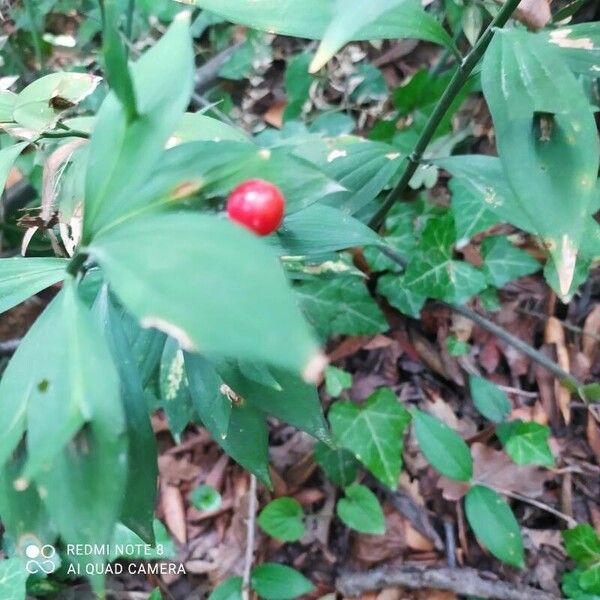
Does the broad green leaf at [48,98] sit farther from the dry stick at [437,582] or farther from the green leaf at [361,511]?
the dry stick at [437,582]

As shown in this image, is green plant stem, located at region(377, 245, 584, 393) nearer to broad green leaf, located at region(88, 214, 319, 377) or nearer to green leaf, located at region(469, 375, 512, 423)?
green leaf, located at region(469, 375, 512, 423)

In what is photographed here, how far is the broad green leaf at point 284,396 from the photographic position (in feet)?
2.35

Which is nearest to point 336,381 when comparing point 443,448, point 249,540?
point 443,448

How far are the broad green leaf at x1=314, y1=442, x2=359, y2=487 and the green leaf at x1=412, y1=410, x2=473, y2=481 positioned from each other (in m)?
0.16

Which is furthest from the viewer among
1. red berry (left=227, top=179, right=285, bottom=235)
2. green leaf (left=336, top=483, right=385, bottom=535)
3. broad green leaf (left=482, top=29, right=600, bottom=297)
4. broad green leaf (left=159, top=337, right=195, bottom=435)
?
green leaf (left=336, top=483, right=385, bottom=535)

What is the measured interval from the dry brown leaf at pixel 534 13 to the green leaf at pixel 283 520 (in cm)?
95

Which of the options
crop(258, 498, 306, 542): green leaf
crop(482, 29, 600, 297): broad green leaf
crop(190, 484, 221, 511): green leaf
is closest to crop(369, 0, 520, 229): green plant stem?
crop(482, 29, 600, 297): broad green leaf

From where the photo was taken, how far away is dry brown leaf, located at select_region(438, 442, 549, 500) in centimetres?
123

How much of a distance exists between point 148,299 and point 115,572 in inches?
42.1

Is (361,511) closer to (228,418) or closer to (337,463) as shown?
(337,463)

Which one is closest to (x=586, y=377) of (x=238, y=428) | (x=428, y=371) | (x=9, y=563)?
(x=428, y=371)

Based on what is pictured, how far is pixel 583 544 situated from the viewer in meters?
1.06

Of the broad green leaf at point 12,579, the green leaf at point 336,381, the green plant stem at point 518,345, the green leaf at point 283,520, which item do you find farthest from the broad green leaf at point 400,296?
the broad green leaf at point 12,579

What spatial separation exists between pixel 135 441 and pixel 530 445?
0.82m
